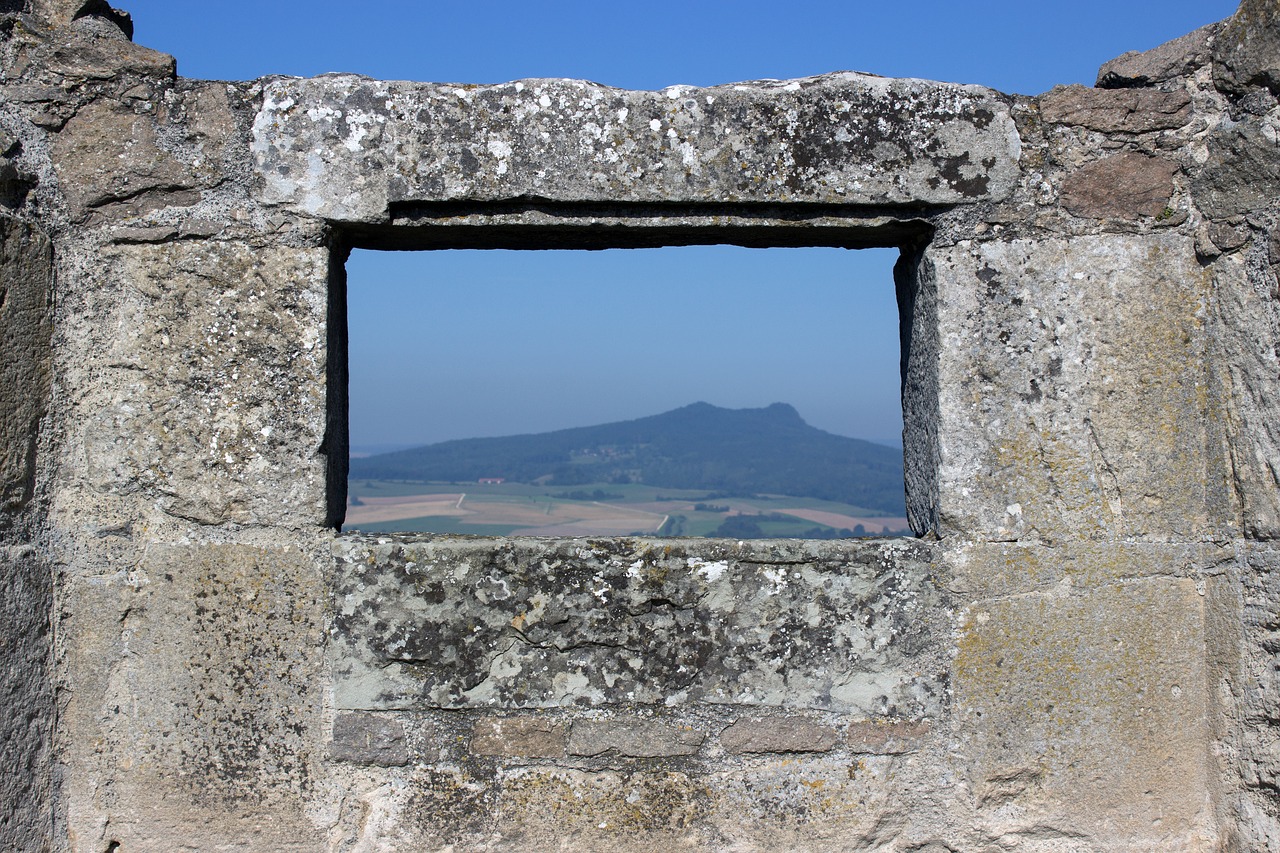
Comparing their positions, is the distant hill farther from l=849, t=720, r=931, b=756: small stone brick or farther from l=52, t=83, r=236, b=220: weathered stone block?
l=52, t=83, r=236, b=220: weathered stone block

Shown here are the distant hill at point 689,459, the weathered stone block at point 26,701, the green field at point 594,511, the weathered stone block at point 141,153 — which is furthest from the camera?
the distant hill at point 689,459

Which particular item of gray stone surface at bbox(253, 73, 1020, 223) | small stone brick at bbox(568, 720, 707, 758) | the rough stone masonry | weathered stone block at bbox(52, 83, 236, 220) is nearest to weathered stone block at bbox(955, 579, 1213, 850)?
the rough stone masonry

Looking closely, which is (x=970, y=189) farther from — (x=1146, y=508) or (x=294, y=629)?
(x=294, y=629)

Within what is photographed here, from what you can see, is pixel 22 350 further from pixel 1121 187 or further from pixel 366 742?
pixel 1121 187

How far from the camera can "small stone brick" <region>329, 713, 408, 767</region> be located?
223 centimetres

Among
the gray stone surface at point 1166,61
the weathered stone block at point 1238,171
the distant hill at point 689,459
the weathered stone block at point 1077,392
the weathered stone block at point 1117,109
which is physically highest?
the distant hill at point 689,459

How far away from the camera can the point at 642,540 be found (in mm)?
2223

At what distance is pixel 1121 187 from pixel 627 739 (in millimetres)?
1818

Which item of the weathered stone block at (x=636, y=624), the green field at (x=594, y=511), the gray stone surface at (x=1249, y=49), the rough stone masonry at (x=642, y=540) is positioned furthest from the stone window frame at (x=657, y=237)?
the green field at (x=594, y=511)

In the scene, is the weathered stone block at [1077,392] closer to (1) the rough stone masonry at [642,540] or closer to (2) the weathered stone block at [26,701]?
(1) the rough stone masonry at [642,540]

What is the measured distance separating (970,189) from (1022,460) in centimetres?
67

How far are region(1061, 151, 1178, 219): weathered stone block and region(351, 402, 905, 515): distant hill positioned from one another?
33.2 meters

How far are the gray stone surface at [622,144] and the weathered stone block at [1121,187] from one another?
0.17 m

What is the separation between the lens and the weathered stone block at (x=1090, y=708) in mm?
2252
